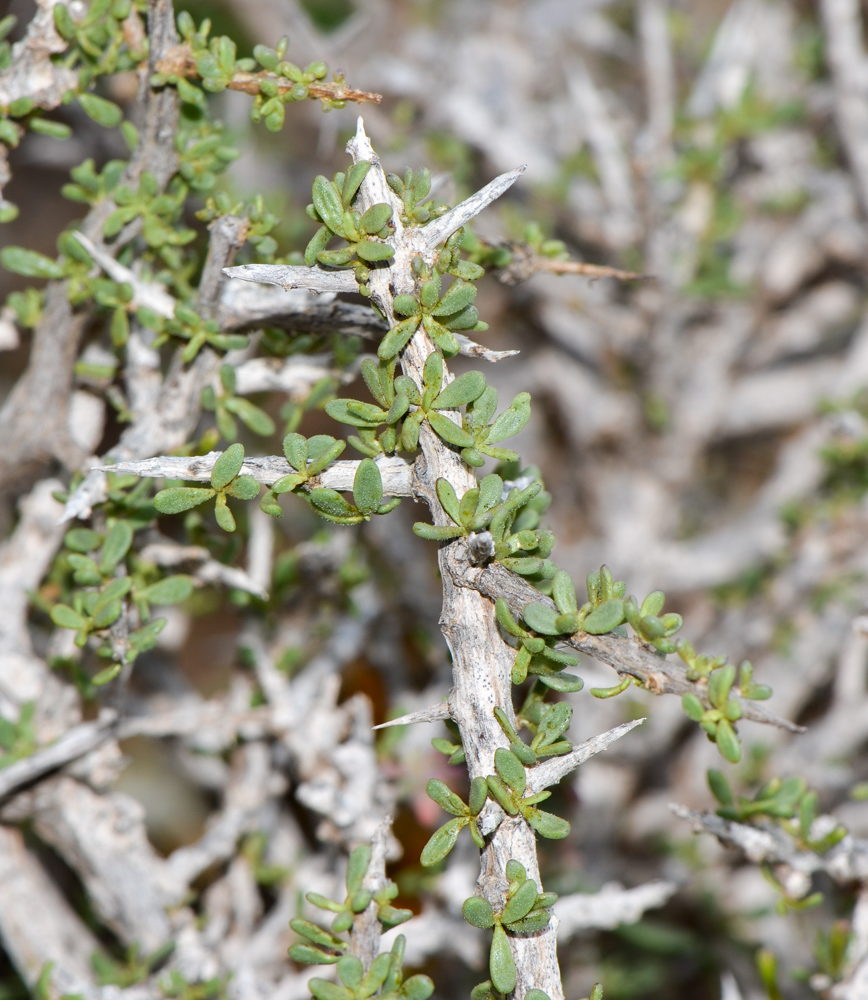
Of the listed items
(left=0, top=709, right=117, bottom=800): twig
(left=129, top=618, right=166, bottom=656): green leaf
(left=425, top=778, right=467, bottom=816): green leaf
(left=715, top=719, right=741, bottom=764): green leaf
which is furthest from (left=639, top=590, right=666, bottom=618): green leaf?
(left=0, top=709, right=117, bottom=800): twig

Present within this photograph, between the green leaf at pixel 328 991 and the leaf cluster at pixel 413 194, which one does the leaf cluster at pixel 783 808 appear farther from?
the leaf cluster at pixel 413 194

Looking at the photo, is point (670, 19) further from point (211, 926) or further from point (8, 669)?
point (211, 926)

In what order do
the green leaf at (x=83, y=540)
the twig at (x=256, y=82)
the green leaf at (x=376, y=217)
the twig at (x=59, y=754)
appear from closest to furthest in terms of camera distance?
the green leaf at (x=376, y=217) < the twig at (x=256, y=82) < the green leaf at (x=83, y=540) < the twig at (x=59, y=754)

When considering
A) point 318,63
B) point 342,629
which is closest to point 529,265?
point 318,63

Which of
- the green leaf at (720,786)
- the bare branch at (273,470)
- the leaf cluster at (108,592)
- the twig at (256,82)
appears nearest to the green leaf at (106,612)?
the leaf cluster at (108,592)

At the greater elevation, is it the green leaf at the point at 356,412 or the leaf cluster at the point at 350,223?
the leaf cluster at the point at 350,223

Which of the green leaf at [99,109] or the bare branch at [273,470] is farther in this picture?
the green leaf at [99,109]
